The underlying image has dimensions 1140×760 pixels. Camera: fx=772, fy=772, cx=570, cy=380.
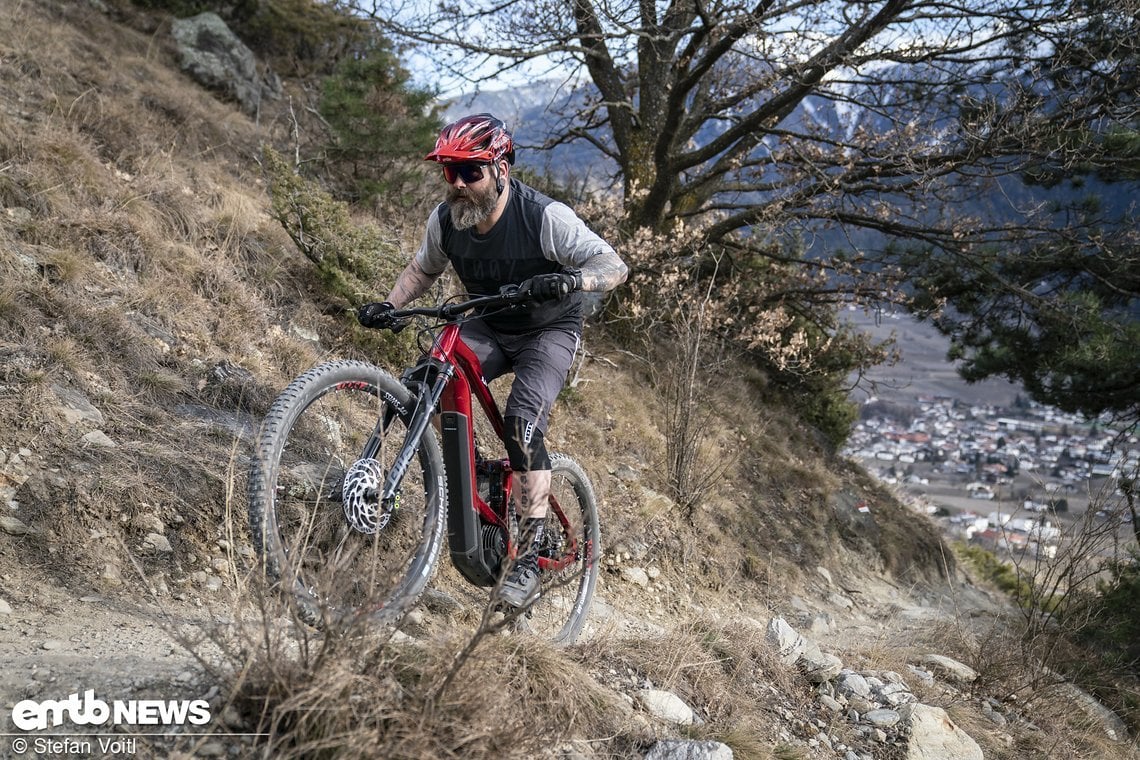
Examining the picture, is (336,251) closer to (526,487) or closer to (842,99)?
(526,487)

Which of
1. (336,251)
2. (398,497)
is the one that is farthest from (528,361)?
(336,251)

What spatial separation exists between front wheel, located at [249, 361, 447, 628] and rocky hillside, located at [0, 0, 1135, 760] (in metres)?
0.14

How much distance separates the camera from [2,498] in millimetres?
3420

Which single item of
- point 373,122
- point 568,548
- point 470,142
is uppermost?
point 373,122

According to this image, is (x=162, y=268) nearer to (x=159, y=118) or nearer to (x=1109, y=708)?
(x=159, y=118)

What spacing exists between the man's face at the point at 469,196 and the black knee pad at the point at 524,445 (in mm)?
943

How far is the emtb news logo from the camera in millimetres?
2232

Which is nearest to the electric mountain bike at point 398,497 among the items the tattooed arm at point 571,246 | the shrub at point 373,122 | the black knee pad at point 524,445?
the black knee pad at point 524,445

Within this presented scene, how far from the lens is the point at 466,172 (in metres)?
3.44

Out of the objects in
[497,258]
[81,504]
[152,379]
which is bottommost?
[81,504]

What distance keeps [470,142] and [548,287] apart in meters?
0.74

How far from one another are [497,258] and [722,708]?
2395 millimetres

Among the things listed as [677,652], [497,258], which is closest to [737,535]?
[677,652]

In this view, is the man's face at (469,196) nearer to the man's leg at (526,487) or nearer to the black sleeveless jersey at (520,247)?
the black sleeveless jersey at (520,247)
